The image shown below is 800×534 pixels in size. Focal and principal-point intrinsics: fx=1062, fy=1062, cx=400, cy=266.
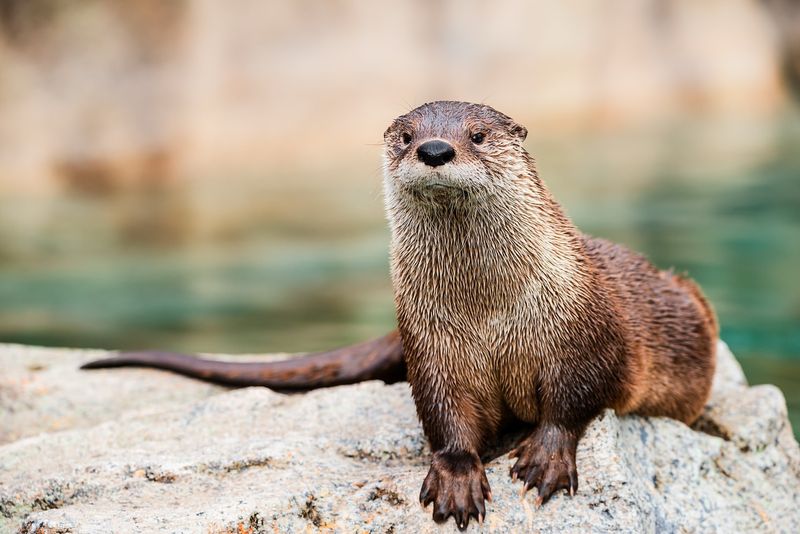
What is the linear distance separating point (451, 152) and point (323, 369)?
4.02ft

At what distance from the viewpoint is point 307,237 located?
7.84m

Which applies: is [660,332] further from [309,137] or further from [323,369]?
[309,137]

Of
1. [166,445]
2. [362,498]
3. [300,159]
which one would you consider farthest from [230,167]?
[362,498]

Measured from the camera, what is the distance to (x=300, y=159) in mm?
7918

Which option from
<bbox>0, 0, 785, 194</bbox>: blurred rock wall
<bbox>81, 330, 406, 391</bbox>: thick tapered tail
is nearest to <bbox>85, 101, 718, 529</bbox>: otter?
<bbox>81, 330, 406, 391</bbox>: thick tapered tail

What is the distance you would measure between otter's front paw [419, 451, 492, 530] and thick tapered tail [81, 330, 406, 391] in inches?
31.0

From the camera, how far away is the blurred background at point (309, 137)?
7.61 metres

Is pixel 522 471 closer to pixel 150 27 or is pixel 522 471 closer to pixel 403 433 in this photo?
pixel 403 433

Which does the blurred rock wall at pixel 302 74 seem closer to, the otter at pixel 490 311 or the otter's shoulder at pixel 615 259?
the otter's shoulder at pixel 615 259

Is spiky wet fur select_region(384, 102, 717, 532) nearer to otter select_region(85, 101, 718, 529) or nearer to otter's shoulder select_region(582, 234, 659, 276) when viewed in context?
otter select_region(85, 101, 718, 529)

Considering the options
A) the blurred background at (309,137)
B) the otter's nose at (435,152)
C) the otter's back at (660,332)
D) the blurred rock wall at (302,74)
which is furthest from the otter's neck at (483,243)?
the blurred rock wall at (302,74)

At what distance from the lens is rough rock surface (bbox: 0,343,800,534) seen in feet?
7.30

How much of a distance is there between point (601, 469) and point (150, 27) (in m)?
6.20

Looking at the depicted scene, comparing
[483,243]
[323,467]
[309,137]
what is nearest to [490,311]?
[483,243]
